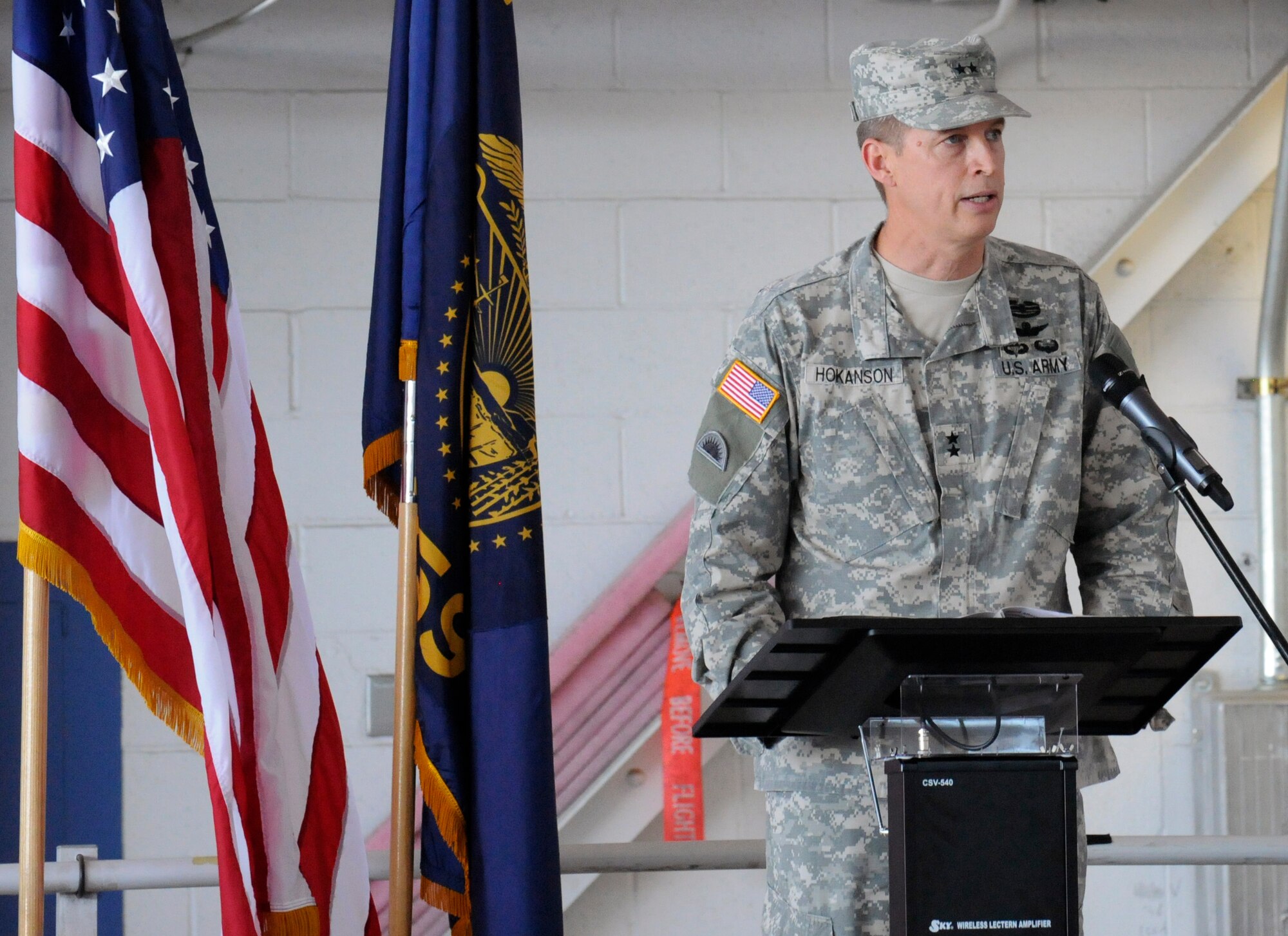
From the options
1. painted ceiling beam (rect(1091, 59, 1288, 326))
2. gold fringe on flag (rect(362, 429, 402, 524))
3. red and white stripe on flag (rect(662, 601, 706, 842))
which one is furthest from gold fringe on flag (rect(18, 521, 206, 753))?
painted ceiling beam (rect(1091, 59, 1288, 326))

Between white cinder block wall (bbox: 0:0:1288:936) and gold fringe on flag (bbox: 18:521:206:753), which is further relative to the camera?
white cinder block wall (bbox: 0:0:1288:936)

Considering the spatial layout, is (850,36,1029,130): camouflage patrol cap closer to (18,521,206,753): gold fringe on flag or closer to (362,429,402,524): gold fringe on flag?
(362,429,402,524): gold fringe on flag

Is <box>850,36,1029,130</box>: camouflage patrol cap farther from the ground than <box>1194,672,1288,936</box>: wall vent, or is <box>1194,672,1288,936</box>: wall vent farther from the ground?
<box>850,36,1029,130</box>: camouflage patrol cap

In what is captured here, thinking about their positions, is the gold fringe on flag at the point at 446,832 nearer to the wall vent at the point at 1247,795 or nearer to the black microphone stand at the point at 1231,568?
the black microphone stand at the point at 1231,568

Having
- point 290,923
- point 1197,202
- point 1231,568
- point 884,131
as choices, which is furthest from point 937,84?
point 1197,202

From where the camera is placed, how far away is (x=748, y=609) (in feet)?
5.64

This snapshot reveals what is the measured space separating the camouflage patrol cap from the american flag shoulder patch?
1.27ft

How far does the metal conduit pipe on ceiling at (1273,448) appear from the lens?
2998mm

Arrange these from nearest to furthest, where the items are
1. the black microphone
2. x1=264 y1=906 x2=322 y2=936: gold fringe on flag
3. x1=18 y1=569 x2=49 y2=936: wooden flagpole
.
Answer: the black microphone → x1=18 y1=569 x2=49 y2=936: wooden flagpole → x1=264 y1=906 x2=322 y2=936: gold fringe on flag

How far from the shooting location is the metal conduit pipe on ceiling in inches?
118

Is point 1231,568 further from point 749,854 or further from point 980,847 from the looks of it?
point 749,854

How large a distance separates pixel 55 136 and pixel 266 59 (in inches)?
55.0

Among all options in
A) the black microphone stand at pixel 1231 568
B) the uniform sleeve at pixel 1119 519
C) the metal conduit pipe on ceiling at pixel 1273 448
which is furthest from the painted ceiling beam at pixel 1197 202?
the black microphone stand at pixel 1231 568

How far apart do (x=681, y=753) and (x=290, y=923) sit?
47.5 inches
